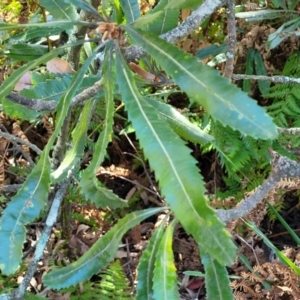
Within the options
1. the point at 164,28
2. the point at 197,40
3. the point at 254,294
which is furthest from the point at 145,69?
the point at 254,294

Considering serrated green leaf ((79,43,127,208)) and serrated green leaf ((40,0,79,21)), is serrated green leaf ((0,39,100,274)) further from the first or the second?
serrated green leaf ((40,0,79,21))

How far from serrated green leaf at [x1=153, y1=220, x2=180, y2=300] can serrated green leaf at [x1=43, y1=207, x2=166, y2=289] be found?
0.09m

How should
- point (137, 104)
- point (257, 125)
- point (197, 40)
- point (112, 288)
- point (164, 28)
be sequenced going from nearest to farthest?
1. point (257, 125)
2. point (137, 104)
3. point (164, 28)
4. point (112, 288)
5. point (197, 40)

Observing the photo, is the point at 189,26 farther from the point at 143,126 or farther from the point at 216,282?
the point at 216,282

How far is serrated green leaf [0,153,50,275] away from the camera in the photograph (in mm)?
829

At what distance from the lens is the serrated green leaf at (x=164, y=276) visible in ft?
3.00

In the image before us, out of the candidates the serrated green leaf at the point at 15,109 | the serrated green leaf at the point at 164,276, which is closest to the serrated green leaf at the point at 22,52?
the serrated green leaf at the point at 15,109

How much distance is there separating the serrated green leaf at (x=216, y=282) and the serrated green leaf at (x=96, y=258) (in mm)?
184

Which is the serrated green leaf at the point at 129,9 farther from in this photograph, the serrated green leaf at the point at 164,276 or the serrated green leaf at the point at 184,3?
the serrated green leaf at the point at 164,276

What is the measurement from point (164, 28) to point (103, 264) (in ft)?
2.00

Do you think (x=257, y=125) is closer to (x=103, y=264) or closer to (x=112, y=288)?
(x=103, y=264)

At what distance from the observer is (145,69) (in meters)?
1.36

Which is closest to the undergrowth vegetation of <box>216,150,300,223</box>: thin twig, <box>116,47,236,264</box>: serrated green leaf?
<box>116,47,236,264</box>: serrated green leaf

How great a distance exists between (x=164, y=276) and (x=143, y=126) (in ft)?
1.12
